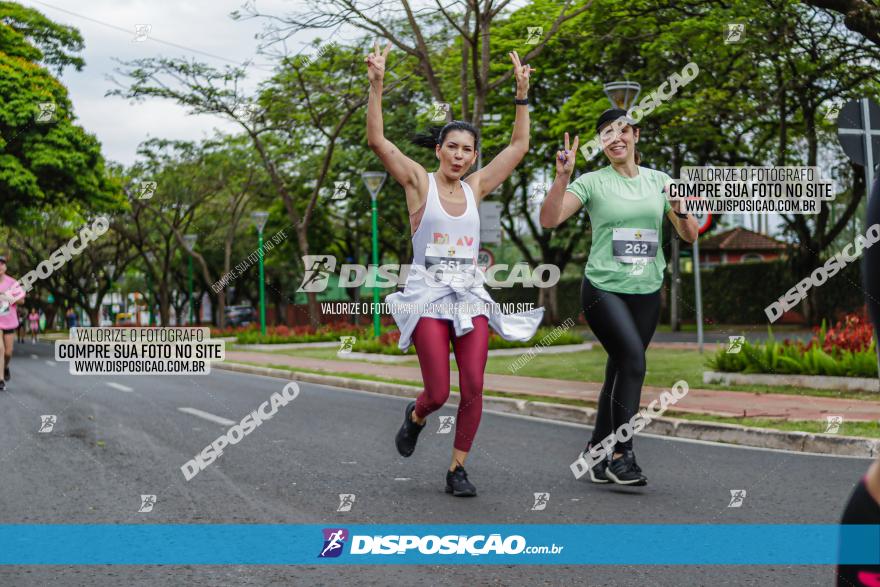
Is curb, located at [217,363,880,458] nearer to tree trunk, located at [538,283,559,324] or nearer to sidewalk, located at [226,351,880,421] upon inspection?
sidewalk, located at [226,351,880,421]

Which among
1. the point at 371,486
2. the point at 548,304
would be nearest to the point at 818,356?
the point at 371,486

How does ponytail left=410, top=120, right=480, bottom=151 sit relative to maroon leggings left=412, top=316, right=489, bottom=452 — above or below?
above

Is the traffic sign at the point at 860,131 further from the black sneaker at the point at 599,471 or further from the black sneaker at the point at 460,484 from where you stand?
the black sneaker at the point at 460,484

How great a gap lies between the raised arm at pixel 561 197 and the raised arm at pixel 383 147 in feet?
2.18

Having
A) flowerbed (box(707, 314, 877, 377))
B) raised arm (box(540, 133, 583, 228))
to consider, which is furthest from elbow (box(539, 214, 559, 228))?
flowerbed (box(707, 314, 877, 377))

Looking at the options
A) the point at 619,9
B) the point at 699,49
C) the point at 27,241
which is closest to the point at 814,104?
the point at 699,49

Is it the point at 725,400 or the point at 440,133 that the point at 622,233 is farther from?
the point at 725,400

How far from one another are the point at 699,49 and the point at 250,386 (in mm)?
14130

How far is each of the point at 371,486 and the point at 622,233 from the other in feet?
6.99

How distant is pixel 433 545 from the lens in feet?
15.0

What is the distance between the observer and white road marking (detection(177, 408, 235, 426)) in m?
9.59

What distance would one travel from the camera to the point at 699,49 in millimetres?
23344

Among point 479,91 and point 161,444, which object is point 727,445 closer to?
point 161,444

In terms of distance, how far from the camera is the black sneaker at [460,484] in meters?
5.54
